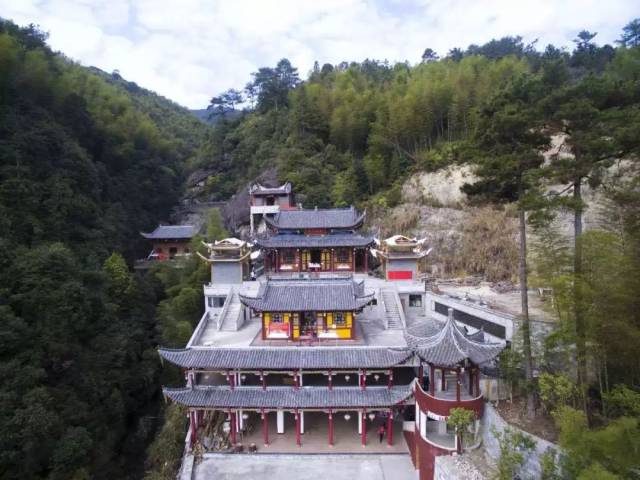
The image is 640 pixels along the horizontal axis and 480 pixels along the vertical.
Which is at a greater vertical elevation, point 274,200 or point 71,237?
point 274,200

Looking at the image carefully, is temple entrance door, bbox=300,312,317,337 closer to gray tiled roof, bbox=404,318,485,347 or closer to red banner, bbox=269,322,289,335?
red banner, bbox=269,322,289,335

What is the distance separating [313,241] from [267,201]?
485 inches

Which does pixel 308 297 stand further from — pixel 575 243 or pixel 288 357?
pixel 575 243

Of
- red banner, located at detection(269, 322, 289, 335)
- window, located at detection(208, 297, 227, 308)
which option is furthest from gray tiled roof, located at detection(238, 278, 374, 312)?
window, located at detection(208, 297, 227, 308)

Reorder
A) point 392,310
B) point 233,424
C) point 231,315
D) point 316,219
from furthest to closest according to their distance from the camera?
point 316,219 < point 231,315 < point 392,310 < point 233,424

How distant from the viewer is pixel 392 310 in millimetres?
21469

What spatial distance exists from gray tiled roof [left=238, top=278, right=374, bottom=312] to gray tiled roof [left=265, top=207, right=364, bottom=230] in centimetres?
784

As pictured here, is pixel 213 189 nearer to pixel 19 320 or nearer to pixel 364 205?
pixel 364 205

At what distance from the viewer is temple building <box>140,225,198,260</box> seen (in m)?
36.0

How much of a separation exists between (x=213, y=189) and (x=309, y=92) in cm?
1494

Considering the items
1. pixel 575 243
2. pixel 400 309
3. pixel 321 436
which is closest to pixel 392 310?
pixel 400 309

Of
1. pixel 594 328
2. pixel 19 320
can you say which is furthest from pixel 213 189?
pixel 594 328

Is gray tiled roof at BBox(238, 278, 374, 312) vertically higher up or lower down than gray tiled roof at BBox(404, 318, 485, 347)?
higher up

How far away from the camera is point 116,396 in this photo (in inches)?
795
